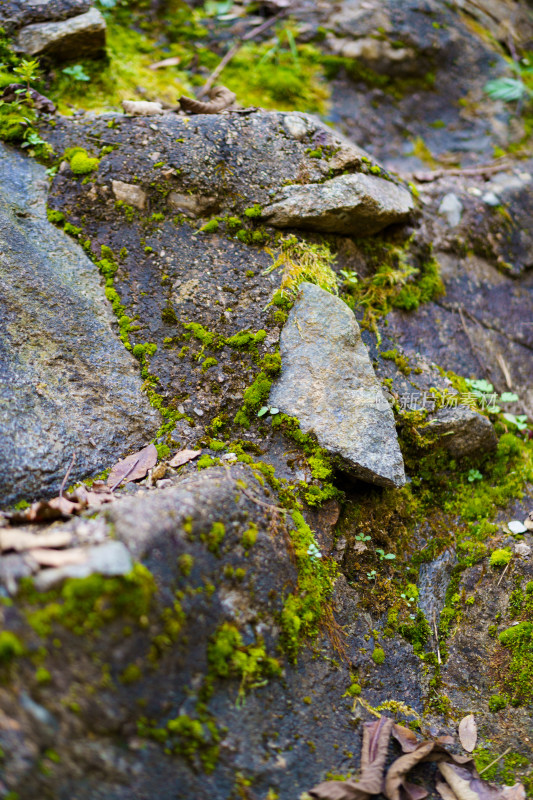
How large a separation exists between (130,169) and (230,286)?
1.11 meters

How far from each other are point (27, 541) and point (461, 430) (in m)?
2.82

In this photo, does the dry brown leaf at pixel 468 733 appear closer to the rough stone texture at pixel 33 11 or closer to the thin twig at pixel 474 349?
the thin twig at pixel 474 349

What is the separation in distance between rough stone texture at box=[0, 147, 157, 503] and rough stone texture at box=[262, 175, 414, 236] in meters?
1.41

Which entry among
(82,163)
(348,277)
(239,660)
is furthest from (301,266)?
(239,660)

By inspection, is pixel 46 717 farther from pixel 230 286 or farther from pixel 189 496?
pixel 230 286

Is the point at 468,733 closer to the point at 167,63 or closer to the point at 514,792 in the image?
the point at 514,792

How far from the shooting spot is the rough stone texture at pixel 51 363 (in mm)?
2820

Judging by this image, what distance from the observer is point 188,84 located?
16.5 feet

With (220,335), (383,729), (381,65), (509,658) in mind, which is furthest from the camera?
(381,65)

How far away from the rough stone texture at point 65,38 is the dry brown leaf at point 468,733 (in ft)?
17.9

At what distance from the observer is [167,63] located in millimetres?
5086

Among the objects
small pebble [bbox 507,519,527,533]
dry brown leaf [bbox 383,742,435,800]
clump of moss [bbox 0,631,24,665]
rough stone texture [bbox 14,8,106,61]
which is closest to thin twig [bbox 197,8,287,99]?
rough stone texture [bbox 14,8,106,61]

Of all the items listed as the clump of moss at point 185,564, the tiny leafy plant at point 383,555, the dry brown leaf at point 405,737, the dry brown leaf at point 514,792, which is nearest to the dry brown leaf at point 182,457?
the clump of moss at point 185,564

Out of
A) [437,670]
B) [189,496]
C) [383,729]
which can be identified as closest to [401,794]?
[383,729]
